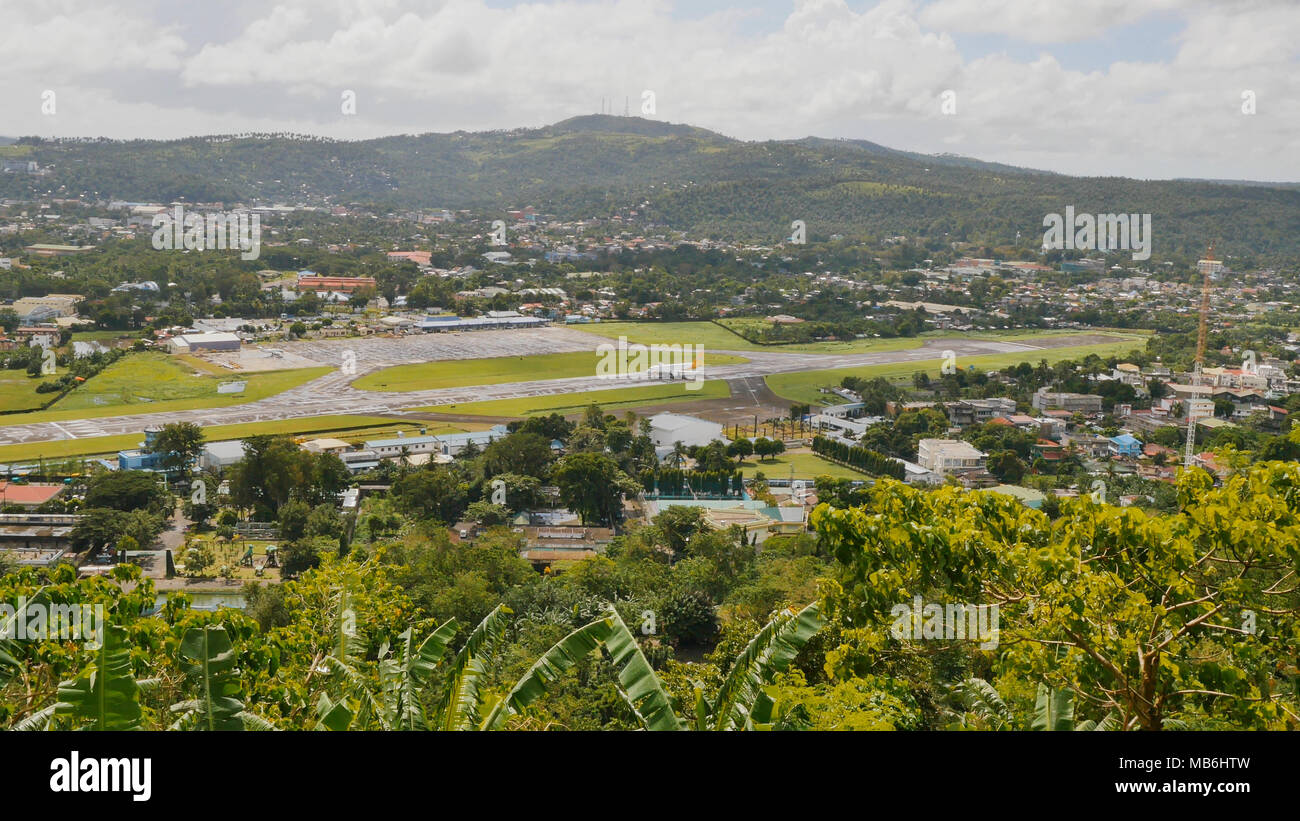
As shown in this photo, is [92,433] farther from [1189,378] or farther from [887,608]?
[1189,378]

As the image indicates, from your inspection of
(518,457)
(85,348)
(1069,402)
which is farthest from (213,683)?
(85,348)

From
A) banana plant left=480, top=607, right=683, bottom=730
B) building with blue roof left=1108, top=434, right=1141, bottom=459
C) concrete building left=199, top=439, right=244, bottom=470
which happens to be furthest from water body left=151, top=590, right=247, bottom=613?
building with blue roof left=1108, top=434, right=1141, bottom=459

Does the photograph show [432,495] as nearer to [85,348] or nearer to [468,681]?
[468,681]

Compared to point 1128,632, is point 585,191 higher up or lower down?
higher up

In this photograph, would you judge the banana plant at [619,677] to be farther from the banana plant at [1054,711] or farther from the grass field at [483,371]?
the grass field at [483,371]
